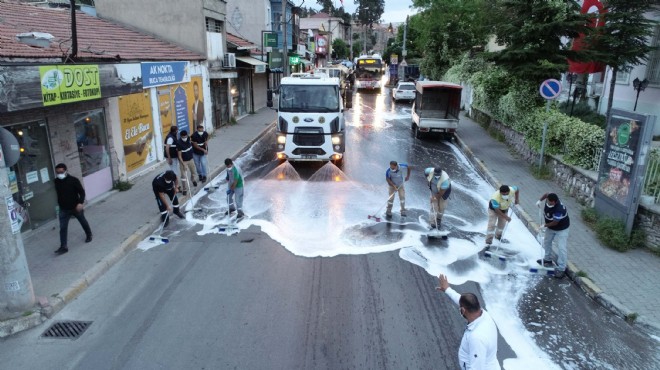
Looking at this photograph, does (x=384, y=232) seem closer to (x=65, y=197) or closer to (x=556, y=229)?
(x=556, y=229)

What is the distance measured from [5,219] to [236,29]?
99.0 ft

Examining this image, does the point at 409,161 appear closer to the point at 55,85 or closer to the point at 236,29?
the point at 55,85

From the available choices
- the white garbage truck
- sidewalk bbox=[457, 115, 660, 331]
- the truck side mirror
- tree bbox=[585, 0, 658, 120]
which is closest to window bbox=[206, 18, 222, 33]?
the white garbage truck

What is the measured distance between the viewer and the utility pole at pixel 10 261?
19.5ft

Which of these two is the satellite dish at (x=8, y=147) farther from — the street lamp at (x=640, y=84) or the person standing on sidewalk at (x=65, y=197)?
the street lamp at (x=640, y=84)

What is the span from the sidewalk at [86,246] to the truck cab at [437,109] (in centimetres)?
1048

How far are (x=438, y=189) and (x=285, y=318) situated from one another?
458 centimetres

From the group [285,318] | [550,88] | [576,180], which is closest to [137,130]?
[285,318]

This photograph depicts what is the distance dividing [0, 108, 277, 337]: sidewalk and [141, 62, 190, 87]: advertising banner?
2.94 meters

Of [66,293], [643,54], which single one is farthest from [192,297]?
[643,54]

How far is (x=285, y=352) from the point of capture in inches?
221

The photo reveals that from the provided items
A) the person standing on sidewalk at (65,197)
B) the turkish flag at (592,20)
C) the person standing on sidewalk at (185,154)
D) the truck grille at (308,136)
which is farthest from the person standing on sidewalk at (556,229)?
the turkish flag at (592,20)

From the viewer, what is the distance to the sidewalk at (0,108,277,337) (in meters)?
6.70

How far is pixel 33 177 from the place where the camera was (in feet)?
29.9
